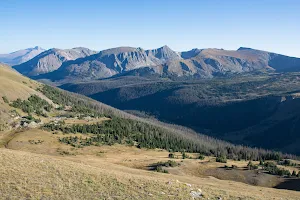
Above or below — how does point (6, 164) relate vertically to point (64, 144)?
above

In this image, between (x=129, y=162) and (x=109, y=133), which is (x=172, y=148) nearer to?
(x=109, y=133)

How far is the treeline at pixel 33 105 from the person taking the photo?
155675 mm

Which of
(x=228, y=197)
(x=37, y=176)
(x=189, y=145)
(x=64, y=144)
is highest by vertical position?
(x=37, y=176)

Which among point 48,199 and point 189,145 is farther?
point 189,145

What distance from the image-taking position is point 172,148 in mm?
165125

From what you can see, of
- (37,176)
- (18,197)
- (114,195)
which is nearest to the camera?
(18,197)

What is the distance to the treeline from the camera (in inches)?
6129

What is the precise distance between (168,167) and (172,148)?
241ft

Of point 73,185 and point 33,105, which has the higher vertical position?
point 33,105

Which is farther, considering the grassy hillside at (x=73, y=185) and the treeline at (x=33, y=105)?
the treeline at (x=33, y=105)

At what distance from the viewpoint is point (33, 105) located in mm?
167875

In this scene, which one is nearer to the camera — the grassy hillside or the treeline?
the grassy hillside

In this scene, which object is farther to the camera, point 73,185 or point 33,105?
point 33,105

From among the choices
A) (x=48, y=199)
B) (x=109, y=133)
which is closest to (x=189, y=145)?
(x=109, y=133)
